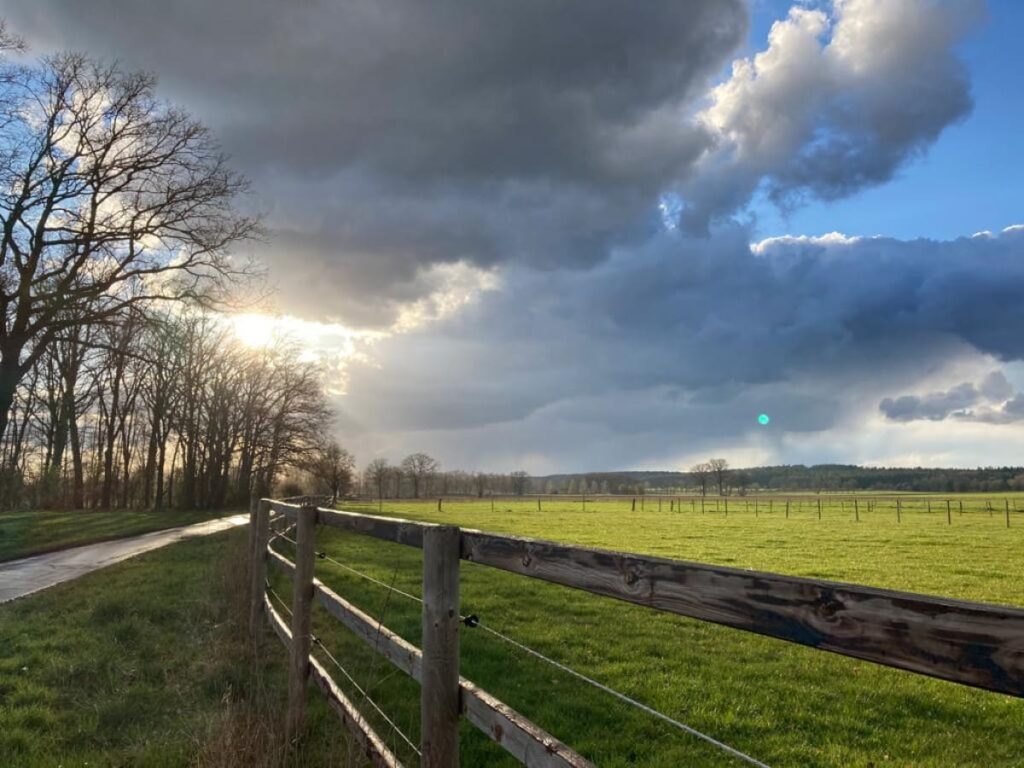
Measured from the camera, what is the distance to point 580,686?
6934 millimetres

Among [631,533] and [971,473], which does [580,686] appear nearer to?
[631,533]

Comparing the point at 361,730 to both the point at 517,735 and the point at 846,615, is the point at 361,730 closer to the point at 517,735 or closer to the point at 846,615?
the point at 517,735

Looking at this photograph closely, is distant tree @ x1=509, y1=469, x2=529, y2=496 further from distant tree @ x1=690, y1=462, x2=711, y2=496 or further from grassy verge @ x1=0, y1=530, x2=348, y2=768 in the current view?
grassy verge @ x1=0, y1=530, x2=348, y2=768

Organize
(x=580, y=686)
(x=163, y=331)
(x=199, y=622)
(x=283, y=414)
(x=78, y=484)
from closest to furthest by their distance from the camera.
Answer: (x=580, y=686) → (x=199, y=622) → (x=163, y=331) → (x=78, y=484) → (x=283, y=414)

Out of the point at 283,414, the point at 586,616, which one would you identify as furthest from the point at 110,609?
the point at 283,414

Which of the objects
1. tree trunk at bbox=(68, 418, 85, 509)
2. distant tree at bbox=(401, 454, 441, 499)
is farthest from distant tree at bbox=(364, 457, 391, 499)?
tree trunk at bbox=(68, 418, 85, 509)

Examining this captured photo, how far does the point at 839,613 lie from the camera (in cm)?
166

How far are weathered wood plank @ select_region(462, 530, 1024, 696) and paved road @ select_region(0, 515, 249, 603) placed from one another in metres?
13.1

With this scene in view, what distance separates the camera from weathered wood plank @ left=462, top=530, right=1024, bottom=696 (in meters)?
1.42

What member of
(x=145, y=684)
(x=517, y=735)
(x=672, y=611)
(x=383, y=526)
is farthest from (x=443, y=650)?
(x=145, y=684)

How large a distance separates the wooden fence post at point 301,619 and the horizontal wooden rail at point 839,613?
141 inches

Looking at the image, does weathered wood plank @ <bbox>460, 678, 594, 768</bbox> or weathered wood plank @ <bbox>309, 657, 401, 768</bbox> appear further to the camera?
weathered wood plank @ <bbox>309, 657, 401, 768</bbox>

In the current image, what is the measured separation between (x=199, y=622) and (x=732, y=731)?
7.07m

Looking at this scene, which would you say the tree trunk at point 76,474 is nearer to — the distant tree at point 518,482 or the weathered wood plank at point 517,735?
the weathered wood plank at point 517,735
